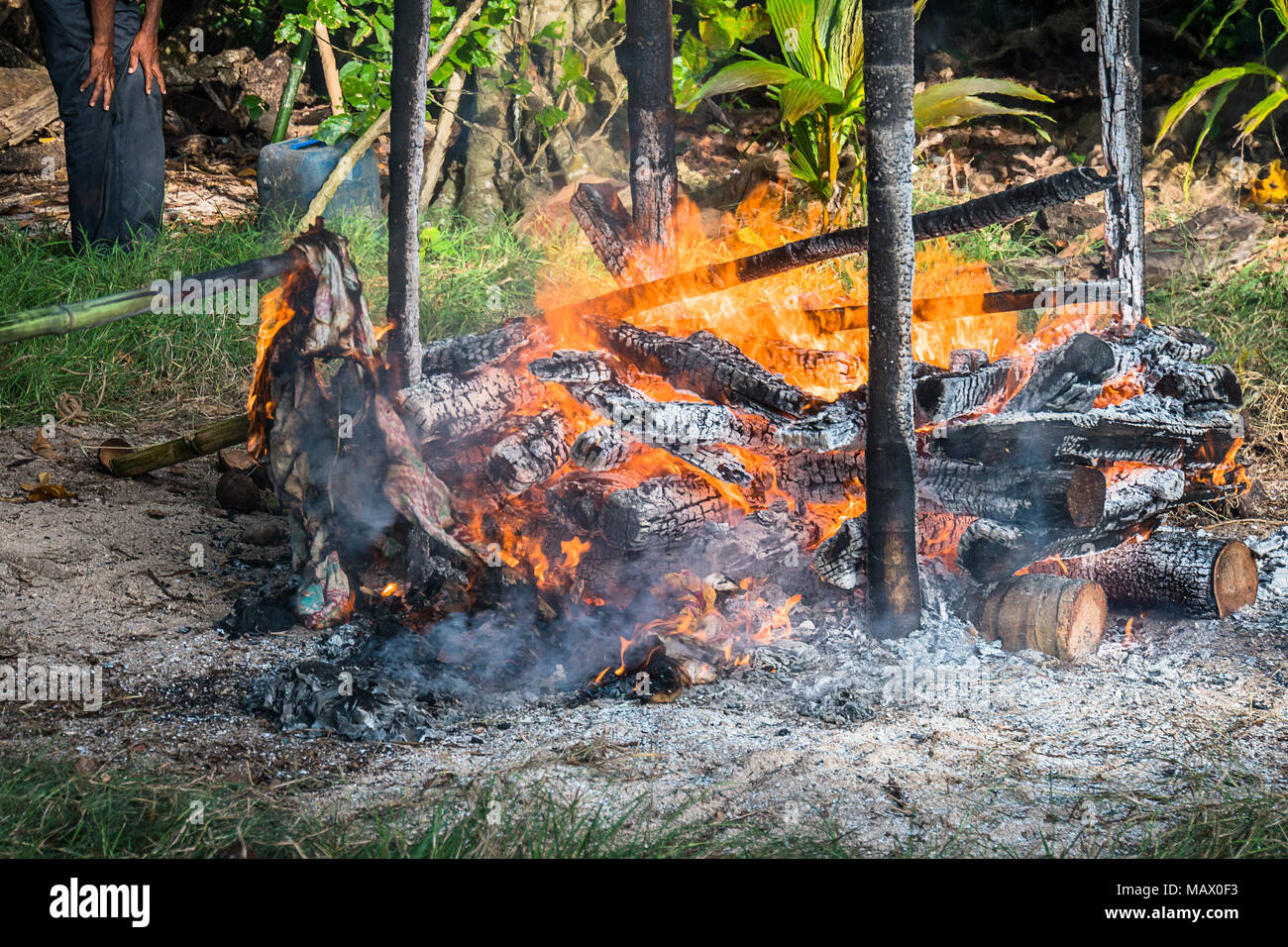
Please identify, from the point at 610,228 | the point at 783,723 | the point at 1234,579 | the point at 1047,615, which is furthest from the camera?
the point at 610,228

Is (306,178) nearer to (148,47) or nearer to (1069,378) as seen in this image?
(148,47)

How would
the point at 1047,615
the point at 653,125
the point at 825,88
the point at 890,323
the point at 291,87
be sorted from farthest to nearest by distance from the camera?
the point at 291,87
the point at 825,88
the point at 653,125
the point at 1047,615
the point at 890,323

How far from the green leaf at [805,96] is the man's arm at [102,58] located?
329cm

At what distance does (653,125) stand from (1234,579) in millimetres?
2357

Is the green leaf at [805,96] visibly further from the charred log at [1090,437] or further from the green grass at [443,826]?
the green grass at [443,826]

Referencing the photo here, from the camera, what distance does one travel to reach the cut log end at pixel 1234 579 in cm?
340

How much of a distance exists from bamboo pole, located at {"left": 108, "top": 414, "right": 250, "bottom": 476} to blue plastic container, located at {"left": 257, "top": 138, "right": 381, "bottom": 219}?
2.70 metres

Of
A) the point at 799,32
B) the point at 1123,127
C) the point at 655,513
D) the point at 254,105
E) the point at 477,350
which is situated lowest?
the point at 655,513

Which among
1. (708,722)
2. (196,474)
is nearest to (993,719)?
(708,722)

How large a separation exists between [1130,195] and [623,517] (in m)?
2.17

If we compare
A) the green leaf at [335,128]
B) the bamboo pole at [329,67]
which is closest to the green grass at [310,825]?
the green leaf at [335,128]

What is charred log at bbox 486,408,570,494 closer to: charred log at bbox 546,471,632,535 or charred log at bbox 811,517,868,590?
charred log at bbox 546,471,632,535


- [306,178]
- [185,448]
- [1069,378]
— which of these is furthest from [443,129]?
[1069,378]

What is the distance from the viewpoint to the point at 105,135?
19.5 feet
